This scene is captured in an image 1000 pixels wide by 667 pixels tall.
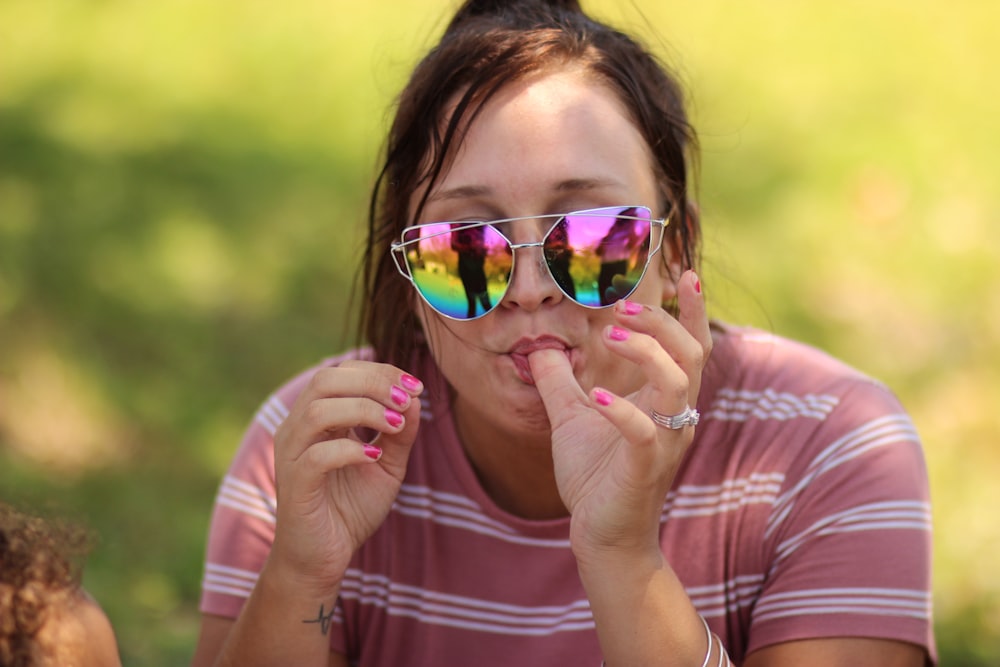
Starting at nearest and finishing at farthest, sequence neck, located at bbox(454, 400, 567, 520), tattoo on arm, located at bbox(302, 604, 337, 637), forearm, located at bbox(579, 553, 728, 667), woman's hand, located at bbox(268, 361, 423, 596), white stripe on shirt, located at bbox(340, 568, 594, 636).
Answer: forearm, located at bbox(579, 553, 728, 667) → woman's hand, located at bbox(268, 361, 423, 596) → tattoo on arm, located at bbox(302, 604, 337, 637) → white stripe on shirt, located at bbox(340, 568, 594, 636) → neck, located at bbox(454, 400, 567, 520)

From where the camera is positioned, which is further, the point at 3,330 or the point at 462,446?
the point at 3,330

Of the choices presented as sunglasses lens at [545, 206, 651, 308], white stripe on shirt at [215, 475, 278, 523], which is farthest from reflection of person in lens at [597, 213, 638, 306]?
white stripe on shirt at [215, 475, 278, 523]

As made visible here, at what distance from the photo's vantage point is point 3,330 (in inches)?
194

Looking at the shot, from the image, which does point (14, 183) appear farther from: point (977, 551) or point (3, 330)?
point (977, 551)

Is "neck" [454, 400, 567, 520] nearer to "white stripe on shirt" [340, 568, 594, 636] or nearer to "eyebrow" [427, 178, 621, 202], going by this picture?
"white stripe on shirt" [340, 568, 594, 636]

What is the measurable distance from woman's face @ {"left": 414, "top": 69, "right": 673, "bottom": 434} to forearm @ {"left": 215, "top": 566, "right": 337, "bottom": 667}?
1.73 ft

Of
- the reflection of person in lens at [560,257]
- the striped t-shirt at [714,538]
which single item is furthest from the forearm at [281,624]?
the reflection of person in lens at [560,257]

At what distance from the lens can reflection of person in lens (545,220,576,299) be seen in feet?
8.12

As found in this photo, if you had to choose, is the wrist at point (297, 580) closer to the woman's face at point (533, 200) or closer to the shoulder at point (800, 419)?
the woman's face at point (533, 200)

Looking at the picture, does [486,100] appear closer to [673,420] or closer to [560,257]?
[560,257]

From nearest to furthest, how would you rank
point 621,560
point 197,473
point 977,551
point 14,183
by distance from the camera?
point 621,560 → point 977,551 → point 197,473 → point 14,183

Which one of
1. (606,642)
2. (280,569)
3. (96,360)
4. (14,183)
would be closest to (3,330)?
(96,360)

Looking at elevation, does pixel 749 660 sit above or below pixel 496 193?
below

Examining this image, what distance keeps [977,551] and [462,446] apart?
2.06 meters
